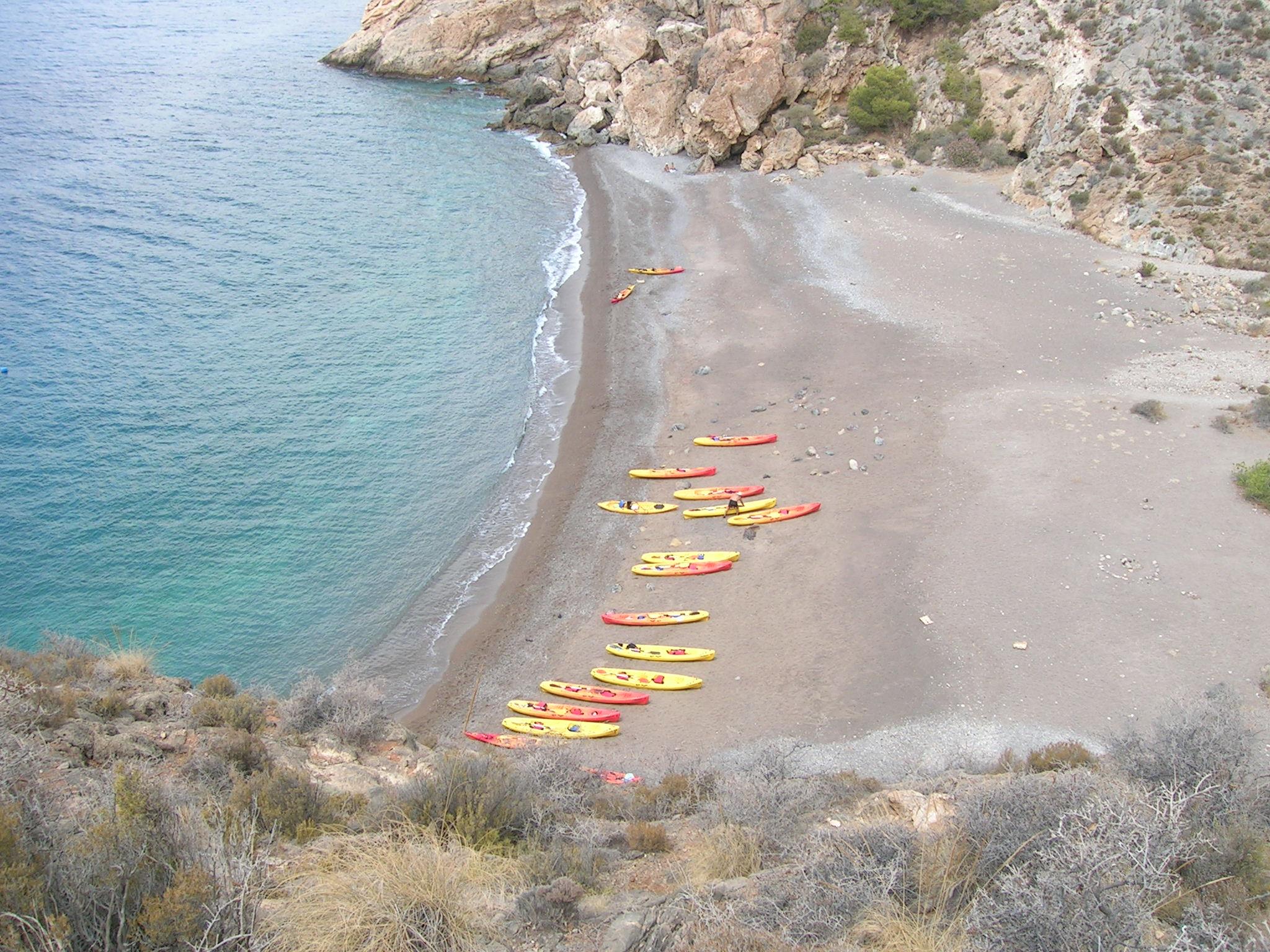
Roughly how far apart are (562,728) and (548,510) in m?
8.29

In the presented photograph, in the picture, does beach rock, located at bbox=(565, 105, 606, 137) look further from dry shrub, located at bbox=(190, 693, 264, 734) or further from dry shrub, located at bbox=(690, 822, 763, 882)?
dry shrub, located at bbox=(690, 822, 763, 882)

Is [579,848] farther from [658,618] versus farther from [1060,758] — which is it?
[658,618]

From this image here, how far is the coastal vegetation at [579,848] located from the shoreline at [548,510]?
6225 mm

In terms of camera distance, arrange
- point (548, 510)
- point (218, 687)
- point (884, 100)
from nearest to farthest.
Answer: point (218, 687) → point (548, 510) → point (884, 100)

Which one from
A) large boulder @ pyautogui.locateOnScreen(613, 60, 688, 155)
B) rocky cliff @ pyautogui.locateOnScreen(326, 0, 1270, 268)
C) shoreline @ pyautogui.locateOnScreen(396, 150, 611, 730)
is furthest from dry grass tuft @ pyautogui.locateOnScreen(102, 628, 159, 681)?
large boulder @ pyautogui.locateOnScreen(613, 60, 688, 155)

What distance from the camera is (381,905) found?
755 cm

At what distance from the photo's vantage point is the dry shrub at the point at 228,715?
44.3 ft

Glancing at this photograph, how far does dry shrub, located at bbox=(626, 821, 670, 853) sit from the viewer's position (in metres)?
10.7

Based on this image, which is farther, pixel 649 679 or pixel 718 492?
pixel 718 492

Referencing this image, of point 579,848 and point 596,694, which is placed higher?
point 579,848

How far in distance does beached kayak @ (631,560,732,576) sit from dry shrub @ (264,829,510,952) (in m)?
12.9

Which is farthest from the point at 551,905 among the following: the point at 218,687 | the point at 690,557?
the point at 690,557

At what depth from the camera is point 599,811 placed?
12438 millimetres

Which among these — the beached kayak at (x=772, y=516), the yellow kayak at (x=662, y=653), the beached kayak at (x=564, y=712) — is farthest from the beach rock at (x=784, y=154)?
the beached kayak at (x=564, y=712)
